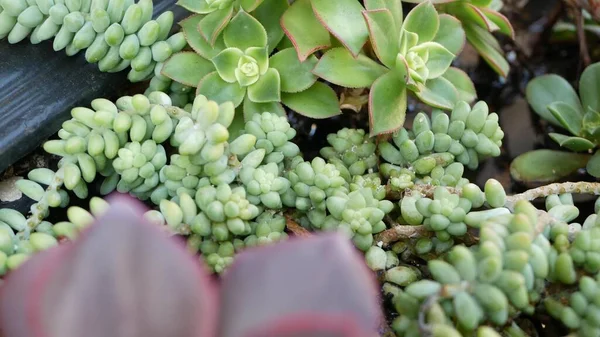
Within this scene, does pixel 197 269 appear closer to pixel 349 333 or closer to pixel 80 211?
pixel 349 333

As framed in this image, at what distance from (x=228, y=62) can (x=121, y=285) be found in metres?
0.59

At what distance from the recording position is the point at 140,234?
0.52 metres

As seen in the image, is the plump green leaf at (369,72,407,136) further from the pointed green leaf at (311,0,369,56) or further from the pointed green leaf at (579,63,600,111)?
the pointed green leaf at (579,63,600,111)

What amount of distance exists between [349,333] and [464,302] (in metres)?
0.24

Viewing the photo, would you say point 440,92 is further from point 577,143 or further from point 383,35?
point 577,143

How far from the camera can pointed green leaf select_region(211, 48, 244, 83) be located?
1.03 m

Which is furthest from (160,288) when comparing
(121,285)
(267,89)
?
(267,89)

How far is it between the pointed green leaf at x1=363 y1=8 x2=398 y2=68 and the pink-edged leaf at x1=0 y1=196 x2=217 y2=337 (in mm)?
595

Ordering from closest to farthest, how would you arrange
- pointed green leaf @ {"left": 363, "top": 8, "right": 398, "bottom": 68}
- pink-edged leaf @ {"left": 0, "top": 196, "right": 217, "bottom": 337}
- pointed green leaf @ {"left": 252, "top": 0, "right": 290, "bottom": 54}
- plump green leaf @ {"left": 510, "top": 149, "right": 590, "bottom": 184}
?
1. pink-edged leaf @ {"left": 0, "top": 196, "right": 217, "bottom": 337}
2. pointed green leaf @ {"left": 363, "top": 8, "right": 398, "bottom": 68}
3. pointed green leaf @ {"left": 252, "top": 0, "right": 290, "bottom": 54}
4. plump green leaf @ {"left": 510, "top": 149, "right": 590, "bottom": 184}

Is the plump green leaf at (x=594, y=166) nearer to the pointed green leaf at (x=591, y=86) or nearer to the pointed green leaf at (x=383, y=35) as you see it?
the pointed green leaf at (x=591, y=86)

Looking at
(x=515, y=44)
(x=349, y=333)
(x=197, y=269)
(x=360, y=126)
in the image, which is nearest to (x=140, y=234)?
(x=197, y=269)

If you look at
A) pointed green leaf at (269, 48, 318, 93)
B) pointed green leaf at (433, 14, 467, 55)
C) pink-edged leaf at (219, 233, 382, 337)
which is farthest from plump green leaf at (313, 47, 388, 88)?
pink-edged leaf at (219, 233, 382, 337)

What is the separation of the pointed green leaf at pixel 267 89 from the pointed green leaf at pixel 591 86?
0.65 m

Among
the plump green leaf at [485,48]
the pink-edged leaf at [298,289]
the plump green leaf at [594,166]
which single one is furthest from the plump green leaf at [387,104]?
the pink-edged leaf at [298,289]
